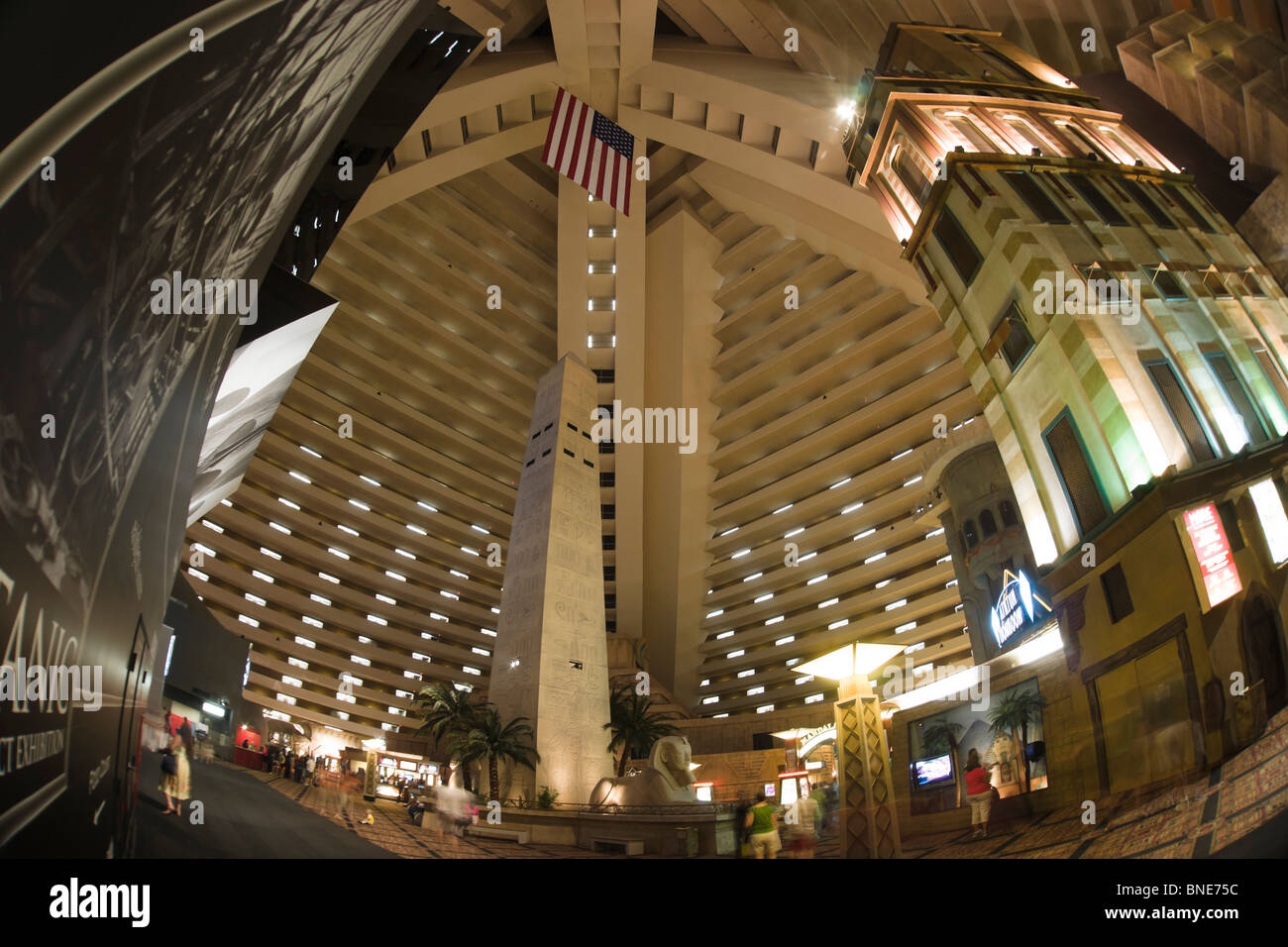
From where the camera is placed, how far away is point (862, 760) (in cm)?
723

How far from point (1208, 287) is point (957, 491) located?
12459 millimetres

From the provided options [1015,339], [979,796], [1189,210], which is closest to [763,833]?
[979,796]

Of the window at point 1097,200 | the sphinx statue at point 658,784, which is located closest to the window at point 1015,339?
the window at point 1097,200

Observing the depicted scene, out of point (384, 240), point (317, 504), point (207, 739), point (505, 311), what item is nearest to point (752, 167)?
point (505, 311)

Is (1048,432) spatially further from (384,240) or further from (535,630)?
(384,240)

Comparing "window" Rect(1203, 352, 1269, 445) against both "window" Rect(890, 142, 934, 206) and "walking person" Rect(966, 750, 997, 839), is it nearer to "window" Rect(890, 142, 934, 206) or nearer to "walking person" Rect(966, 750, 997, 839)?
"walking person" Rect(966, 750, 997, 839)

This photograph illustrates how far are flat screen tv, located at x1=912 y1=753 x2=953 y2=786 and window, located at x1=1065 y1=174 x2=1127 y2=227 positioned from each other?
28.1ft

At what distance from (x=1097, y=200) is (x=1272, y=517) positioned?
21.6ft

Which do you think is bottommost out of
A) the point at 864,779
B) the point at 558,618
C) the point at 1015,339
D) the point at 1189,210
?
the point at 864,779

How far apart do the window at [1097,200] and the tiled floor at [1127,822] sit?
760 centimetres

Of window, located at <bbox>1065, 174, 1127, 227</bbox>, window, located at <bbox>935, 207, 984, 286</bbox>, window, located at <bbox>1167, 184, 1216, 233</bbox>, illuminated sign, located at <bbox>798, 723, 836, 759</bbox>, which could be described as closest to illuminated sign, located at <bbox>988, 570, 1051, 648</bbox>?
window, located at <bbox>935, 207, 984, 286</bbox>

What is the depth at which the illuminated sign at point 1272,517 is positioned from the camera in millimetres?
6348

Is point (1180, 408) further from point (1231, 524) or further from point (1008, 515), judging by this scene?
point (1008, 515)

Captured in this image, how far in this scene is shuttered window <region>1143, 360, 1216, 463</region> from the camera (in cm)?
778
